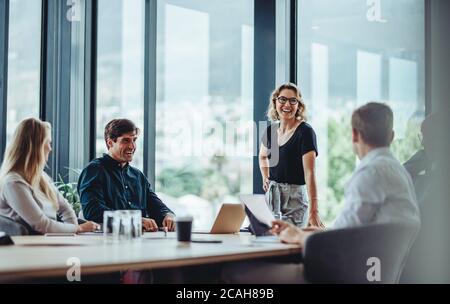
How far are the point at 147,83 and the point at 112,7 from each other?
76 cm

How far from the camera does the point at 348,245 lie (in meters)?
2.38

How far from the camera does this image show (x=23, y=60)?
5.53m

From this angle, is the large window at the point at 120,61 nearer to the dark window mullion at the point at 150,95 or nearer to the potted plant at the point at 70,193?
the dark window mullion at the point at 150,95

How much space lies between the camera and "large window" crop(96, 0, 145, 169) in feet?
19.1

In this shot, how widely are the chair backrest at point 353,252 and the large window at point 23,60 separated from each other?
11.8 ft

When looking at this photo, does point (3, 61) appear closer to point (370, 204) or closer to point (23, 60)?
point (23, 60)

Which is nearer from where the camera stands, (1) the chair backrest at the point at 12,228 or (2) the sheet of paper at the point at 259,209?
(2) the sheet of paper at the point at 259,209

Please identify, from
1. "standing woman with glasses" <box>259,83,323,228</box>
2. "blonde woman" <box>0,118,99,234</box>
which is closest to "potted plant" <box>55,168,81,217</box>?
"standing woman with glasses" <box>259,83,323,228</box>

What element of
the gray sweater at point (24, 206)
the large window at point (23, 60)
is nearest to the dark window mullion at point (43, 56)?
the large window at point (23, 60)

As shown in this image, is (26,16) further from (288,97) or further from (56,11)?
(288,97)

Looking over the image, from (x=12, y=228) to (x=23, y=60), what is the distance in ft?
9.37

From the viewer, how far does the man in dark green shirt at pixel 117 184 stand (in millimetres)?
3682

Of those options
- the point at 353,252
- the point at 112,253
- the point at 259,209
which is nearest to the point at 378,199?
the point at 353,252
